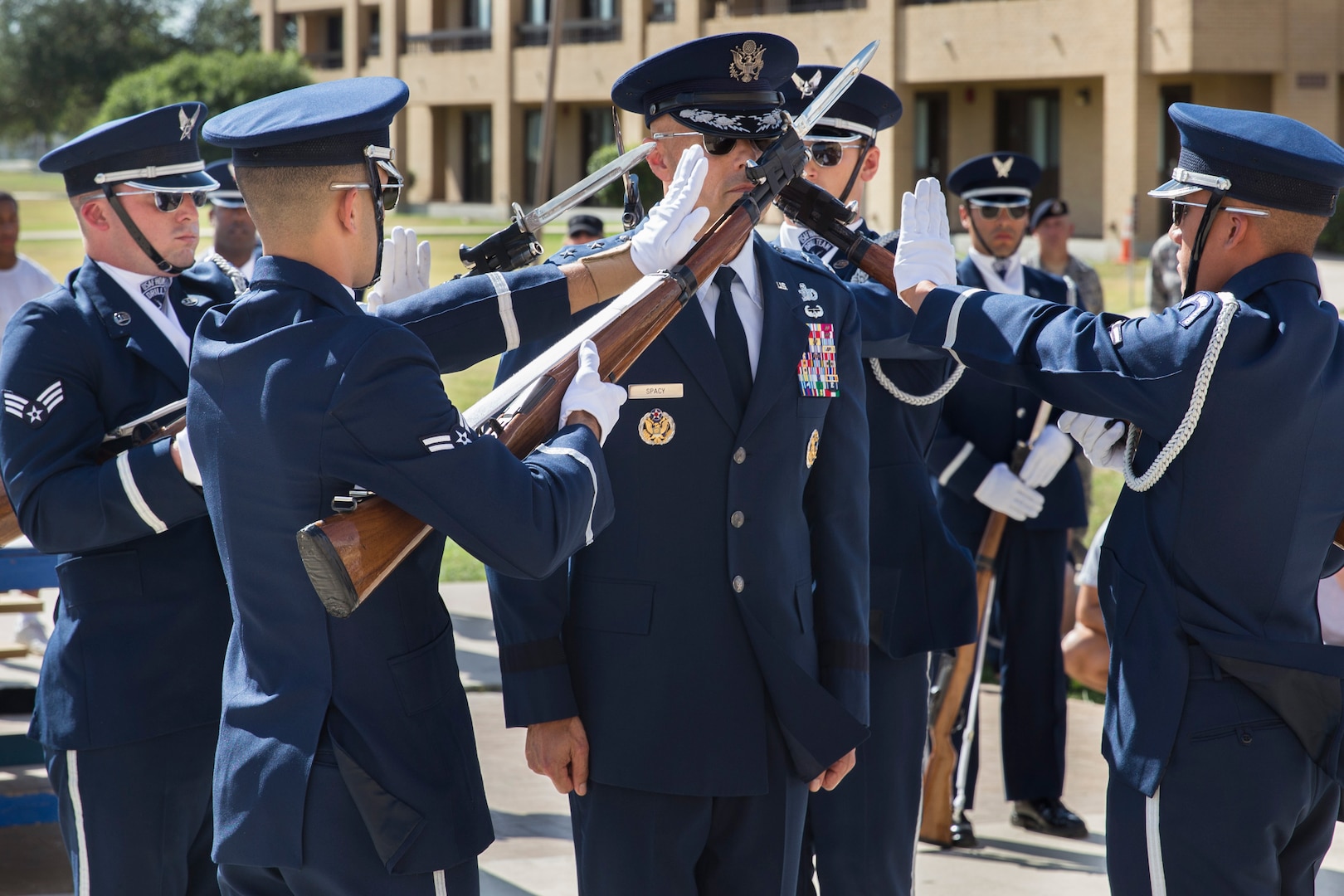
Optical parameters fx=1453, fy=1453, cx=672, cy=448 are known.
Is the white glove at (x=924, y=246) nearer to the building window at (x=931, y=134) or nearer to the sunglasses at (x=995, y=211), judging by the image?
the sunglasses at (x=995, y=211)

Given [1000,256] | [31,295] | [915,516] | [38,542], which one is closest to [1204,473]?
[915,516]

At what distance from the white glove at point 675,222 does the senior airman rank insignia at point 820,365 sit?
0.32m

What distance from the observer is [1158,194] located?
117 inches

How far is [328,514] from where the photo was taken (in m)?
2.26

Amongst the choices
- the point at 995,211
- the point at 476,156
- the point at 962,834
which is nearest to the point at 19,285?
the point at 995,211

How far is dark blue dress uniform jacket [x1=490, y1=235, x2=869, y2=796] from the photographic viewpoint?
9.21 ft

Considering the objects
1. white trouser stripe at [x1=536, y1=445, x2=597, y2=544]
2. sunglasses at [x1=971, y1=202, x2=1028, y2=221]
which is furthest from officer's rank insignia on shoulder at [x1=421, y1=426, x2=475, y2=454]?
sunglasses at [x1=971, y1=202, x2=1028, y2=221]

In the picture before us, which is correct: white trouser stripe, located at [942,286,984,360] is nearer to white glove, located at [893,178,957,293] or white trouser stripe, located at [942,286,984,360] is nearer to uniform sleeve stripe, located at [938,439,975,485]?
white glove, located at [893,178,957,293]

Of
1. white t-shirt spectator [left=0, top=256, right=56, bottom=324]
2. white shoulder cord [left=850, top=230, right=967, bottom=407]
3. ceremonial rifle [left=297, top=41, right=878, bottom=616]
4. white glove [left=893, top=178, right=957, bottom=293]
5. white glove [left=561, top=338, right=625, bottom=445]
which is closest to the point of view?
ceremonial rifle [left=297, top=41, right=878, bottom=616]

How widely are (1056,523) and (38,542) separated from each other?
147 inches

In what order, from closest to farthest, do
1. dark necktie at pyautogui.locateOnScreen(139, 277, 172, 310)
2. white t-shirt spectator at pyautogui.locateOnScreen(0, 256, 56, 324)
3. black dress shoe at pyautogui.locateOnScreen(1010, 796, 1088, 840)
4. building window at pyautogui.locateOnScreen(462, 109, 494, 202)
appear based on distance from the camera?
dark necktie at pyautogui.locateOnScreen(139, 277, 172, 310) < black dress shoe at pyautogui.locateOnScreen(1010, 796, 1088, 840) < white t-shirt spectator at pyautogui.locateOnScreen(0, 256, 56, 324) < building window at pyautogui.locateOnScreen(462, 109, 494, 202)

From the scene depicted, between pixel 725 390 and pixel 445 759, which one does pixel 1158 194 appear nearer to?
pixel 725 390

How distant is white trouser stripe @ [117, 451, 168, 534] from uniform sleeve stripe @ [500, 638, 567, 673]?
800mm

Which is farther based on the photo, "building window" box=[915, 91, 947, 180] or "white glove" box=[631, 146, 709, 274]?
"building window" box=[915, 91, 947, 180]
